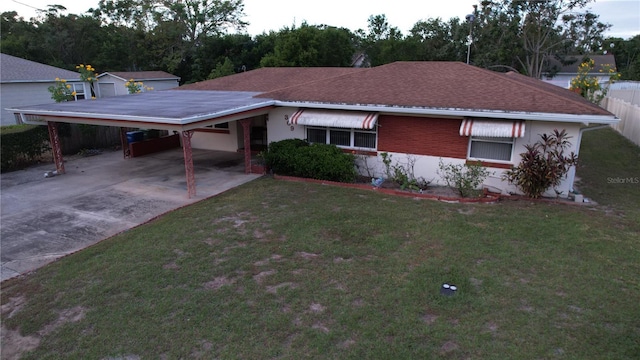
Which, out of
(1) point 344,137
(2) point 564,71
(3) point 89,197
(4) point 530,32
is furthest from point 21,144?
(2) point 564,71

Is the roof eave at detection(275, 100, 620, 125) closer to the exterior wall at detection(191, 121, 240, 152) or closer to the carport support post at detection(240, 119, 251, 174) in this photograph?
the carport support post at detection(240, 119, 251, 174)

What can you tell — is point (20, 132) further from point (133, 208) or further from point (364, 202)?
point (364, 202)

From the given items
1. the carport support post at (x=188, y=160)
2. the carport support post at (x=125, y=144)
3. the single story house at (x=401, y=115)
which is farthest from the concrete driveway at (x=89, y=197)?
the single story house at (x=401, y=115)

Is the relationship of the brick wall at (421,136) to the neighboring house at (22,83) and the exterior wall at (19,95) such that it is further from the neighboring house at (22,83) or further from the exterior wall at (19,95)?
the neighboring house at (22,83)

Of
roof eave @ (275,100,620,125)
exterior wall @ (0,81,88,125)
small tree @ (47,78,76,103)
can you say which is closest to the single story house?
roof eave @ (275,100,620,125)

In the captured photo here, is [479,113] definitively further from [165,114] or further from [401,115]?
[165,114]

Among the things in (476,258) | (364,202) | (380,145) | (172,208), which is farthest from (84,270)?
(380,145)
